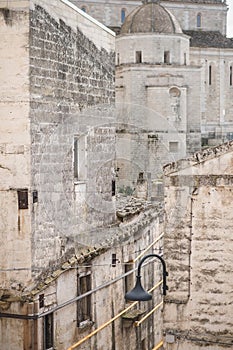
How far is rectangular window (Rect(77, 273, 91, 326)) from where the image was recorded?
549 inches

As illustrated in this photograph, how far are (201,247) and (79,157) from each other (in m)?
4.05

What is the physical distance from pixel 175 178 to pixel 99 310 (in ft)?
14.6

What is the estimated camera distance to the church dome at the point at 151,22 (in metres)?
44.8

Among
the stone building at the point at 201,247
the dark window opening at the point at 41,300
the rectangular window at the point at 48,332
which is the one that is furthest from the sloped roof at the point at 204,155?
the rectangular window at the point at 48,332

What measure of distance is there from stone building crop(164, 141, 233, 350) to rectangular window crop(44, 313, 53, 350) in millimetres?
2453

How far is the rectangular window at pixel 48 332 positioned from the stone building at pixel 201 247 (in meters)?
2.45

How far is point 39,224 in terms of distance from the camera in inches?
492

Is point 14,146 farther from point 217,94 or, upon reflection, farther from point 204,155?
point 217,94

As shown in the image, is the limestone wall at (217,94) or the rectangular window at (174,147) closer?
the rectangular window at (174,147)

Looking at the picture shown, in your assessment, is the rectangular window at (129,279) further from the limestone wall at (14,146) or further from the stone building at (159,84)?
the stone building at (159,84)

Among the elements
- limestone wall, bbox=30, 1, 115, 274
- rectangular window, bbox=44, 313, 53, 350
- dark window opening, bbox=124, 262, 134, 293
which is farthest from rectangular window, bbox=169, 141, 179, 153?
rectangular window, bbox=44, 313, 53, 350

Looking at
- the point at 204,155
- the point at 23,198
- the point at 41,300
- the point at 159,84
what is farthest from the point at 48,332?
the point at 159,84

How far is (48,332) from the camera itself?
1278 cm

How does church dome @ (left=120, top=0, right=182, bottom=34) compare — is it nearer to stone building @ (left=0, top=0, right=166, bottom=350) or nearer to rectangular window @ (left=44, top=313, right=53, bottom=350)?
stone building @ (left=0, top=0, right=166, bottom=350)
